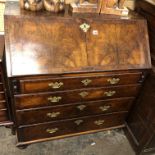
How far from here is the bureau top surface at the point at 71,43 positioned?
1.28 m

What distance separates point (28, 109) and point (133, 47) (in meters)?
1.03

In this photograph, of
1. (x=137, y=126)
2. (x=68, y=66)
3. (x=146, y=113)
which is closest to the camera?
(x=68, y=66)

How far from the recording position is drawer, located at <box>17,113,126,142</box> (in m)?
1.71

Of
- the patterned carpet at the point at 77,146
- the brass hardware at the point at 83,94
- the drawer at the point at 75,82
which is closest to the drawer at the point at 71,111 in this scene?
the brass hardware at the point at 83,94

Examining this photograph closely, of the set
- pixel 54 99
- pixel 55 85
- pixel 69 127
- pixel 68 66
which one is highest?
pixel 68 66

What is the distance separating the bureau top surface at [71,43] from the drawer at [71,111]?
1.33ft

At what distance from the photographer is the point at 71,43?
1.40 metres

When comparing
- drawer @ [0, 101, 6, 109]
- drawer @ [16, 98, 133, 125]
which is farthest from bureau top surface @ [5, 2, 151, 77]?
drawer @ [0, 101, 6, 109]

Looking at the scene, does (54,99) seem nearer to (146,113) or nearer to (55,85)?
(55,85)

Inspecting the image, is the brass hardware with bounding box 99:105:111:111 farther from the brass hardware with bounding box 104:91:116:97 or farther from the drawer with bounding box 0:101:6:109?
the drawer with bounding box 0:101:6:109

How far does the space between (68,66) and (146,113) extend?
0.94 m

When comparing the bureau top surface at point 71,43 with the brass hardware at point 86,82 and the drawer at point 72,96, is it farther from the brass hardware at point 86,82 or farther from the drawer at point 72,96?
the drawer at point 72,96

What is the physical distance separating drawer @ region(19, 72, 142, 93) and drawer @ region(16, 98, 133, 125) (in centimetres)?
23

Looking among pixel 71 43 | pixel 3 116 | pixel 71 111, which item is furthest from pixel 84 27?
pixel 3 116
